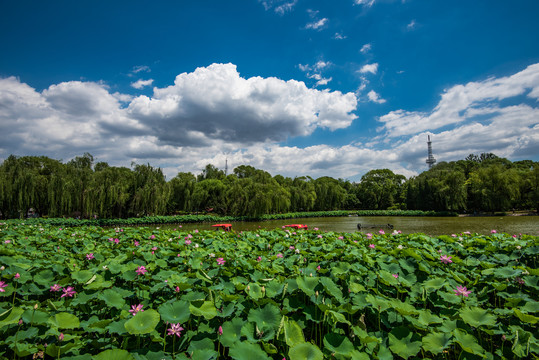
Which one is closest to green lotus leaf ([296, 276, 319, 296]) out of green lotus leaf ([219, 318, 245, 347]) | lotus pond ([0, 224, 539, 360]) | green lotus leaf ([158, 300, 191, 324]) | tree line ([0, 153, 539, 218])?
lotus pond ([0, 224, 539, 360])

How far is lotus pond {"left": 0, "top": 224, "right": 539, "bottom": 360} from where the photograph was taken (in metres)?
1.29

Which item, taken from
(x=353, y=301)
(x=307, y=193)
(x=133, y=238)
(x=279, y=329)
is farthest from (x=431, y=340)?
(x=307, y=193)

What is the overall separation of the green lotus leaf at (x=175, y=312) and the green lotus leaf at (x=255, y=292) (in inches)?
15.7

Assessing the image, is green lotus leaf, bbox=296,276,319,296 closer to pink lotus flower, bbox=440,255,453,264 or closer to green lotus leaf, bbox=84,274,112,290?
green lotus leaf, bbox=84,274,112,290

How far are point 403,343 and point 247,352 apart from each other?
836 millimetres

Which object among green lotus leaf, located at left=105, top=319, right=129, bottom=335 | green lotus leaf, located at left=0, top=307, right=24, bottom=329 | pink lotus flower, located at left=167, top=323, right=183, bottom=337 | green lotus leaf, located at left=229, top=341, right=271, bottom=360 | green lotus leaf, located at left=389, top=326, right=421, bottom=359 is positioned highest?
green lotus leaf, located at left=0, top=307, right=24, bottom=329

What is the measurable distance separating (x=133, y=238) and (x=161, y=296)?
300cm

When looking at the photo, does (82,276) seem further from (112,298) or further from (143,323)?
(143,323)

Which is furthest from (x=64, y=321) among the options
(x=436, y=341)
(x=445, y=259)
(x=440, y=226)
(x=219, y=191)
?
(x=219, y=191)

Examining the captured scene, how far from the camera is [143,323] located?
1299 mm

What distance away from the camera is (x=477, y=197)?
33312mm

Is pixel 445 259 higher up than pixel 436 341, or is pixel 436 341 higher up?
pixel 445 259

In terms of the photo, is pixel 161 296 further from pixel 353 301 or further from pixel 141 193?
pixel 141 193

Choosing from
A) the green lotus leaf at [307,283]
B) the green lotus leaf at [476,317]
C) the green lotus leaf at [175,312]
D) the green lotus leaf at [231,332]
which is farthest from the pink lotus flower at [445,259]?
the green lotus leaf at [175,312]
